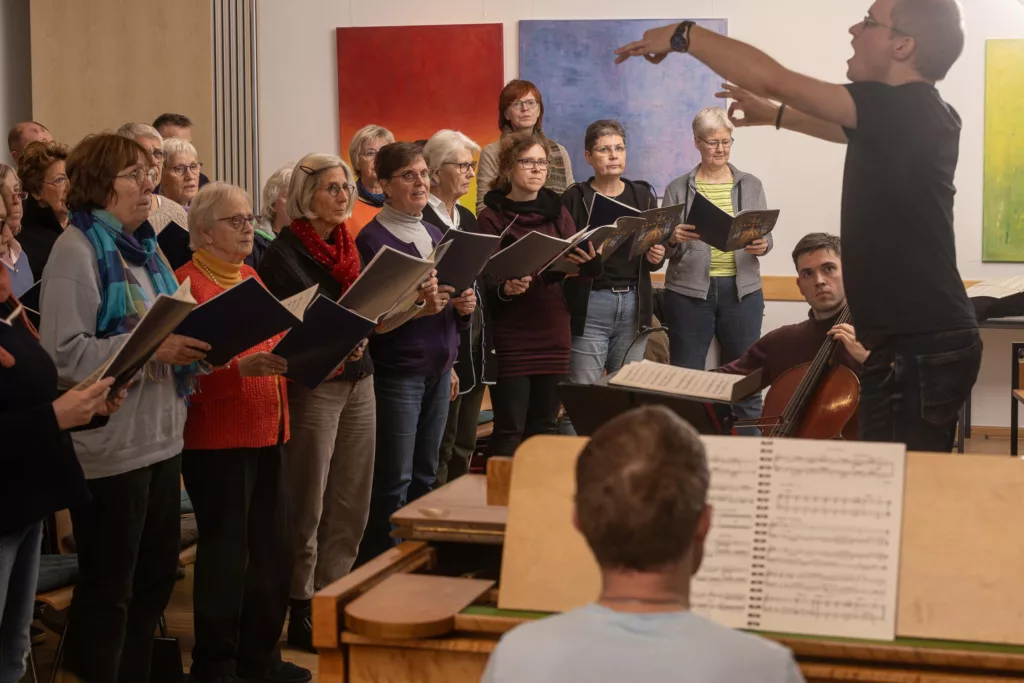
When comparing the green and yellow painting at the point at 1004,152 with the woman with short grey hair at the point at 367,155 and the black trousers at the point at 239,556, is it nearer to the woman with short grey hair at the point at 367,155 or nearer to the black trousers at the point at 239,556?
the woman with short grey hair at the point at 367,155

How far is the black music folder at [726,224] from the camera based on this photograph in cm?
418

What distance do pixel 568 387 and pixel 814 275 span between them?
1218mm

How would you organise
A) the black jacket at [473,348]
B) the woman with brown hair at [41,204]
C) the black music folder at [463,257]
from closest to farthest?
1. the black music folder at [463,257]
2. the woman with brown hair at [41,204]
3. the black jacket at [473,348]

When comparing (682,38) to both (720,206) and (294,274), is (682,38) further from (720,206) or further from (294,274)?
(720,206)

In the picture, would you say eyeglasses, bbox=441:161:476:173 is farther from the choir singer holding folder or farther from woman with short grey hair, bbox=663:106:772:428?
woman with short grey hair, bbox=663:106:772:428

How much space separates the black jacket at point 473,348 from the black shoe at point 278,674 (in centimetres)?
126

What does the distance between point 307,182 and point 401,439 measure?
2.70 ft

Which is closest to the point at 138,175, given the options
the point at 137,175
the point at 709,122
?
the point at 137,175

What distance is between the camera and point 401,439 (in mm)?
3590

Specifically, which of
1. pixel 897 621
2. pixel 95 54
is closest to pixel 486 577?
pixel 897 621

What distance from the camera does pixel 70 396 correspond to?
2279 mm

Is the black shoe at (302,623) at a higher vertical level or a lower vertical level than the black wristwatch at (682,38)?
lower

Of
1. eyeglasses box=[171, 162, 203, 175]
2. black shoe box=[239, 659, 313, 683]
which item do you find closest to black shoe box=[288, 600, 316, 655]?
black shoe box=[239, 659, 313, 683]

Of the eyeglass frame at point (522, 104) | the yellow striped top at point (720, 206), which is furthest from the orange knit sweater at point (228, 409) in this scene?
the yellow striped top at point (720, 206)
